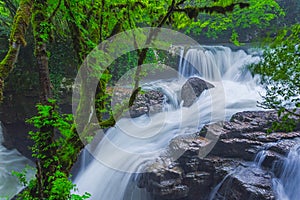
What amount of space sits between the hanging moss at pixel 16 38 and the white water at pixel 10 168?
477 cm

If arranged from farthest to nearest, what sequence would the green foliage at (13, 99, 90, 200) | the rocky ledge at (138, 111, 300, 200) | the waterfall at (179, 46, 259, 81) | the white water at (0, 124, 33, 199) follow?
the waterfall at (179, 46, 259, 81), the white water at (0, 124, 33, 199), the rocky ledge at (138, 111, 300, 200), the green foliage at (13, 99, 90, 200)

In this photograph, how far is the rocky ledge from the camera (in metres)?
4.54

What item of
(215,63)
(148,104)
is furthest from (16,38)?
(215,63)

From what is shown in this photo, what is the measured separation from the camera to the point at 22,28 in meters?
2.09

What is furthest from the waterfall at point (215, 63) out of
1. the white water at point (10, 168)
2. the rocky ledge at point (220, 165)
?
the white water at point (10, 168)

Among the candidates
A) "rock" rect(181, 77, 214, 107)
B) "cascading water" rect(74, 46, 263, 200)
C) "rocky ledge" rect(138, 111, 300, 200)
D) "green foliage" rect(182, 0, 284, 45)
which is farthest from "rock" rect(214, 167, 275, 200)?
"green foliage" rect(182, 0, 284, 45)

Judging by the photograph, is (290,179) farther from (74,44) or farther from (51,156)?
(74,44)

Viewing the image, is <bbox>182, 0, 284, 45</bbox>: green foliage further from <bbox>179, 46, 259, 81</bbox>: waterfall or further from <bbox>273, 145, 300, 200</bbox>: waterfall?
<bbox>273, 145, 300, 200</bbox>: waterfall

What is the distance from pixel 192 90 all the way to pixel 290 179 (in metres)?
4.51

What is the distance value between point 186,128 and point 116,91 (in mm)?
2442

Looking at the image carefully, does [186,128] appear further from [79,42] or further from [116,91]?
[79,42]

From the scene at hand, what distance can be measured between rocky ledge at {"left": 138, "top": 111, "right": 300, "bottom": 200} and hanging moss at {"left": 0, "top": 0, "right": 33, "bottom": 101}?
11.6 ft

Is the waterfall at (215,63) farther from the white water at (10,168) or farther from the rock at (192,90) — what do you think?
the white water at (10,168)

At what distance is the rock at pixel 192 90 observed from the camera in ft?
26.5
